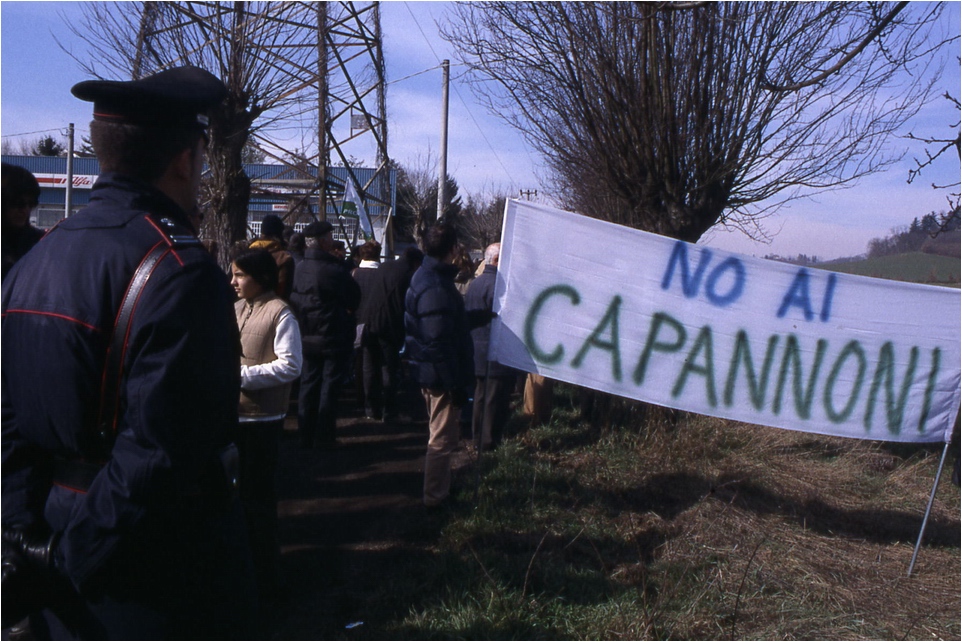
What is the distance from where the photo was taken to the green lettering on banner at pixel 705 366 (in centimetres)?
A: 450

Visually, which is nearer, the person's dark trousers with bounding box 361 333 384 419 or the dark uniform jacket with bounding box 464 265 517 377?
the dark uniform jacket with bounding box 464 265 517 377

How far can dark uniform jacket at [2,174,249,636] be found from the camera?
5.14 ft

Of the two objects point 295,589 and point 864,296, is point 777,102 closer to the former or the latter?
point 864,296

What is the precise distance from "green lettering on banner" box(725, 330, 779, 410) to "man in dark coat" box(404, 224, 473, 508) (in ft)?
5.06

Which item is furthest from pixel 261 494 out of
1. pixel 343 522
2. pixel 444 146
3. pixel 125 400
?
pixel 444 146

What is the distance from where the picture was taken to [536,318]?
4.59 m

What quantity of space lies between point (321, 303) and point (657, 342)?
2.85 metres

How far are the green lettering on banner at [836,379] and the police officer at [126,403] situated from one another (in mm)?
3678

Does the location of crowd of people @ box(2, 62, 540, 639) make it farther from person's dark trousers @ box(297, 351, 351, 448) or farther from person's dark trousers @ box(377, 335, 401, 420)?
person's dark trousers @ box(377, 335, 401, 420)

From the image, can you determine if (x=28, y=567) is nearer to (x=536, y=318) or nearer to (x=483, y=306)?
(x=536, y=318)

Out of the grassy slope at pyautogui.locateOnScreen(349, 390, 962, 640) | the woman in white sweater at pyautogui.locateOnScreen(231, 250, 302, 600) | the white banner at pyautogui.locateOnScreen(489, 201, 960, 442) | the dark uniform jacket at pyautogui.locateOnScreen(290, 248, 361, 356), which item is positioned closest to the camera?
the grassy slope at pyautogui.locateOnScreen(349, 390, 962, 640)

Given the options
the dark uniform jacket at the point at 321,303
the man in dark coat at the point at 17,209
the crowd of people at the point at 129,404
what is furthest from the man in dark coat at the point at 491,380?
the crowd of people at the point at 129,404

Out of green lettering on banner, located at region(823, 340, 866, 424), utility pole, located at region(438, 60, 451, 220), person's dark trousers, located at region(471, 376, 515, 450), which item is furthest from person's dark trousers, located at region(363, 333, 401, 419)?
utility pole, located at region(438, 60, 451, 220)

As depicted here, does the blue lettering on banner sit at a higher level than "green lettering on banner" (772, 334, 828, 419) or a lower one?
higher
